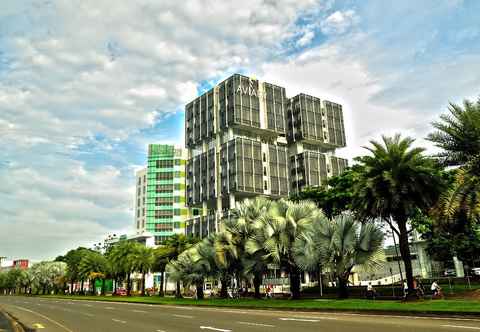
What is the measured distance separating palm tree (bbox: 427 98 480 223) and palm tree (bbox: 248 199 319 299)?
41.6ft

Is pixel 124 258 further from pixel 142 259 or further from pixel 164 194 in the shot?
pixel 164 194

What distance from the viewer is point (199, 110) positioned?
108 metres

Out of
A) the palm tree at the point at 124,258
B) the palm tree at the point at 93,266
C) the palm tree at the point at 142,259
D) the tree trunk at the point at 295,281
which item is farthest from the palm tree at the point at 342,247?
the palm tree at the point at 93,266

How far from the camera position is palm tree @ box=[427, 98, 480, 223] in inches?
965

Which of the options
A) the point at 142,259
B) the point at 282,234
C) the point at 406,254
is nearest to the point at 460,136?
the point at 406,254

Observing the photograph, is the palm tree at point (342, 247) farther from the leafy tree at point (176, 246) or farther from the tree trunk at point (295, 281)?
the leafy tree at point (176, 246)

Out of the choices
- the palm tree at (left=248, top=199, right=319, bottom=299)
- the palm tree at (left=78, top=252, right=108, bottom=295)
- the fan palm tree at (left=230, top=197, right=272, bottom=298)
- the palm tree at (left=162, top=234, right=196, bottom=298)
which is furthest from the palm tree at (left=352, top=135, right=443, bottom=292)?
the palm tree at (left=78, top=252, right=108, bottom=295)

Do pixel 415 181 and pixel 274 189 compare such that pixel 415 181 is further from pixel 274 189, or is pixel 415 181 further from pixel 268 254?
pixel 274 189

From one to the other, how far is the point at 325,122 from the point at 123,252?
61854 mm

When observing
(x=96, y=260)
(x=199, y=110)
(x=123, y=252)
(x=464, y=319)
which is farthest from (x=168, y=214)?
(x=464, y=319)

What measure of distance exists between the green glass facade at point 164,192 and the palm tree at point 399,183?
110m

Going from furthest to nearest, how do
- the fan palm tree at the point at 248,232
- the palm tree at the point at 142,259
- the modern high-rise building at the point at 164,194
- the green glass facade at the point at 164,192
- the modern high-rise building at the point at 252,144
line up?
the modern high-rise building at the point at 164,194 < the green glass facade at the point at 164,192 < the modern high-rise building at the point at 252,144 < the palm tree at the point at 142,259 < the fan palm tree at the point at 248,232

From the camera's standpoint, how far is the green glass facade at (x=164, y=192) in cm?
13800

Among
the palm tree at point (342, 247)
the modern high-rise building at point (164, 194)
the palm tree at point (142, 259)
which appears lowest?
the palm tree at point (342, 247)
